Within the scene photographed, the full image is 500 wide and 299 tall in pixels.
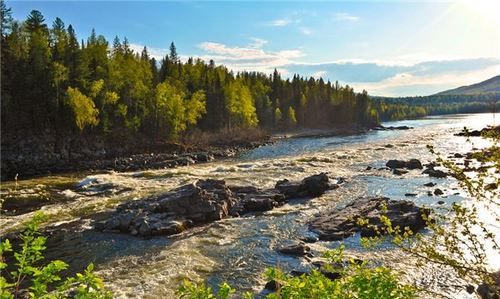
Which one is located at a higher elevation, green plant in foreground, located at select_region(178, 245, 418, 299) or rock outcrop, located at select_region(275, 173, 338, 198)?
green plant in foreground, located at select_region(178, 245, 418, 299)

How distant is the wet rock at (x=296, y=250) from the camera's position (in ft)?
69.2

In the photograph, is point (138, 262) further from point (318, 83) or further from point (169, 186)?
point (318, 83)

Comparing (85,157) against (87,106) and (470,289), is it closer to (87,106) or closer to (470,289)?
(87,106)

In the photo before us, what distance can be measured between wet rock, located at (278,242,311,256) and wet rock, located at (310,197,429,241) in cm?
273

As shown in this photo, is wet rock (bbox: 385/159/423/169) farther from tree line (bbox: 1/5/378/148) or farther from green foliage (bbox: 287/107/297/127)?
green foliage (bbox: 287/107/297/127)

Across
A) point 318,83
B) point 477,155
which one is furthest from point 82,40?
point 318,83

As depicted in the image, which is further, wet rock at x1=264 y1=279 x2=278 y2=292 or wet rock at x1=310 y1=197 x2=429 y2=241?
wet rock at x1=310 y1=197 x2=429 y2=241

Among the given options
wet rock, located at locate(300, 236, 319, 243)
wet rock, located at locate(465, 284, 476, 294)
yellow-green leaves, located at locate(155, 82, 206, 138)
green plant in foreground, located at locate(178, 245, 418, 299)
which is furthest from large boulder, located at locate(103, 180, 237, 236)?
yellow-green leaves, located at locate(155, 82, 206, 138)

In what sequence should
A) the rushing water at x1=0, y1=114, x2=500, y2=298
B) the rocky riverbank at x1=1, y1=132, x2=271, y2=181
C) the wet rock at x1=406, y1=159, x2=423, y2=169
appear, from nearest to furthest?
the rushing water at x1=0, y1=114, x2=500, y2=298 < the wet rock at x1=406, y1=159, x2=423, y2=169 < the rocky riverbank at x1=1, y1=132, x2=271, y2=181

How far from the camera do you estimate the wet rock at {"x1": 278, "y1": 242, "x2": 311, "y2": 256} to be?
69.2 ft

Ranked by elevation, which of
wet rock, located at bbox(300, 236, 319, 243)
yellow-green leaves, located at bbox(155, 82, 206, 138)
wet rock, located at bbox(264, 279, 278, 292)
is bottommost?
wet rock, located at bbox(300, 236, 319, 243)

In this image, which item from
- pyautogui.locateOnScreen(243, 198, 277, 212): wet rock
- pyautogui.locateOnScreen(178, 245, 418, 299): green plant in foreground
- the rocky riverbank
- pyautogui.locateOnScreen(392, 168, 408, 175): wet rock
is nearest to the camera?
pyautogui.locateOnScreen(178, 245, 418, 299): green plant in foreground

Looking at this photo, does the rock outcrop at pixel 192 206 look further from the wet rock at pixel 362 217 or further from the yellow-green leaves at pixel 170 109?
the yellow-green leaves at pixel 170 109

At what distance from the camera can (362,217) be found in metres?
24.8
